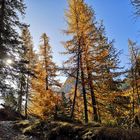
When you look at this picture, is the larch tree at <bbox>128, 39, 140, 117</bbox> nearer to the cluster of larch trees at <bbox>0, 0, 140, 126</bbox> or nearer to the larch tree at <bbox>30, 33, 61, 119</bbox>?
the cluster of larch trees at <bbox>0, 0, 140, 126</bbox>

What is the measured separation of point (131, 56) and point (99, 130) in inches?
880

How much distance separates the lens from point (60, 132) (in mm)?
13883

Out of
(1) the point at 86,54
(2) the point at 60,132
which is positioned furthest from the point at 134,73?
(2) the point at 60,132

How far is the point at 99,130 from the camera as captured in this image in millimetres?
12281

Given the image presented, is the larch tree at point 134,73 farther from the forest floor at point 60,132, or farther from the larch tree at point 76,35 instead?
the forest floor at point 60,132

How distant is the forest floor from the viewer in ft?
38.3

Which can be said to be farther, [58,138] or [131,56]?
[131,56]

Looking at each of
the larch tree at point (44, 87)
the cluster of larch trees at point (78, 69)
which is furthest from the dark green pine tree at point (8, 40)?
the larch tree at point (44, 87)

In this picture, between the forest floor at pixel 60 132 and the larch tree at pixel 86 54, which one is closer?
the forest floor at pixel 60 132

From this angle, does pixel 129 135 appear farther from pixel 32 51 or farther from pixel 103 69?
pixel 32 51

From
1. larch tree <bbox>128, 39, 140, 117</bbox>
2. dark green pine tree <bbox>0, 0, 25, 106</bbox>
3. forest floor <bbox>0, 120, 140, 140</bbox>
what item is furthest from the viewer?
larch tree <bbox>128, 39, 140, 117</bbox>

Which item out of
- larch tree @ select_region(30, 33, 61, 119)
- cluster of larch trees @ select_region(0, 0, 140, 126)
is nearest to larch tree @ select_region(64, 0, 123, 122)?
cluster of larch trees @ select_region(0, 0, 140, 126)

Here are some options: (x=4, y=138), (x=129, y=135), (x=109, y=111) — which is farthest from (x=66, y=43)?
(x=129, y=135)

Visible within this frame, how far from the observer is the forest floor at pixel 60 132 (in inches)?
460
